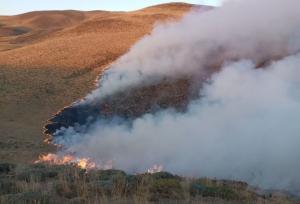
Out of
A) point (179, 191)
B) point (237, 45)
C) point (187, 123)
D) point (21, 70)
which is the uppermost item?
point (21, 70)

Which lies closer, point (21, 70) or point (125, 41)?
point (21, 70)

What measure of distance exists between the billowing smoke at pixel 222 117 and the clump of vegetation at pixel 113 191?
16.6 ft

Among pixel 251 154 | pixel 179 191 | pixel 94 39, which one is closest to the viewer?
pixel 179 191

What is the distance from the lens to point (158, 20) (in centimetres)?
6191

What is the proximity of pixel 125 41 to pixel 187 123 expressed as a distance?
30.8m

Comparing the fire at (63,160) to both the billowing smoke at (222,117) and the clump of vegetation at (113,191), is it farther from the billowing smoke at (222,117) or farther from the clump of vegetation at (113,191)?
the clump of vegetation at (113,191)

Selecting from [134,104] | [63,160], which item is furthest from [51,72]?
[63,160]

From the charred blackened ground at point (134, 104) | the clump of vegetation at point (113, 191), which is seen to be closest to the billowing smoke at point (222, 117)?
the charred blackened ground at point (134, 104)

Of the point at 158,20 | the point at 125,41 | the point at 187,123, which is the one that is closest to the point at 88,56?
the point at 125,41

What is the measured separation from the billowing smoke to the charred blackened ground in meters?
0.33

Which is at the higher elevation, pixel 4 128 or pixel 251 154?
pixel 4 128

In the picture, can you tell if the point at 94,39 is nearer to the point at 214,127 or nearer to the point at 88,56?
the point at 88,56

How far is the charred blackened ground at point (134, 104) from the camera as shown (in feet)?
69.1

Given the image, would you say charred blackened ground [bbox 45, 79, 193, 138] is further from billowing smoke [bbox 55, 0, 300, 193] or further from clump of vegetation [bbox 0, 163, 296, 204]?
clump of vegetation [bbox 0, 163, 296, 204]
